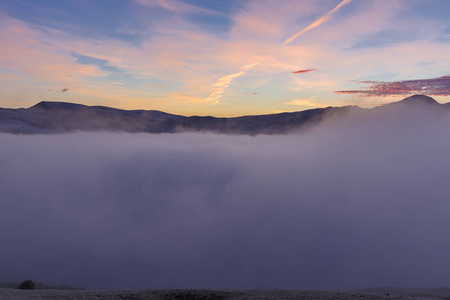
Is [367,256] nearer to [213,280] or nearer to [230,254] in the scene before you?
[230,254]

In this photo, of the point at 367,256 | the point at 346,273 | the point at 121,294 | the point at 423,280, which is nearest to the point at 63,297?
the point at 121,294

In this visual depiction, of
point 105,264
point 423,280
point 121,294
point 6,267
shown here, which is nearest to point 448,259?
point 423,280

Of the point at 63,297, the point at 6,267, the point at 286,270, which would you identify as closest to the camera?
the point at 63,297

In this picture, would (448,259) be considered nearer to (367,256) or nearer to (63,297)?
(367,256)

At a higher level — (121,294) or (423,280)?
(121,294)

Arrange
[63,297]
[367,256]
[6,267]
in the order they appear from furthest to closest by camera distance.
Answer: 1. [367,256]
2. [6,267]
3. [63,297]

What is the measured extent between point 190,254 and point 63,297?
17279cm

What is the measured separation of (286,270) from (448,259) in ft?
298

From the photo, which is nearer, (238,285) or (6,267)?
(238,285)

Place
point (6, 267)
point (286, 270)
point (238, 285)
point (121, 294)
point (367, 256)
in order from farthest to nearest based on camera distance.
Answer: point (367, 256), point (286, 270), point (6, 267), point (238, 285), point (121, 294)

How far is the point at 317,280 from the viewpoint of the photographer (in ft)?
504

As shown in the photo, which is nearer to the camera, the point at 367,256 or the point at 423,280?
the point at 423,280

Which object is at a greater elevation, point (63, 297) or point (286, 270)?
point (63, 297)

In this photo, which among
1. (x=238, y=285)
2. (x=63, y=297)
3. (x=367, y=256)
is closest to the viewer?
(x=63, y=297)
